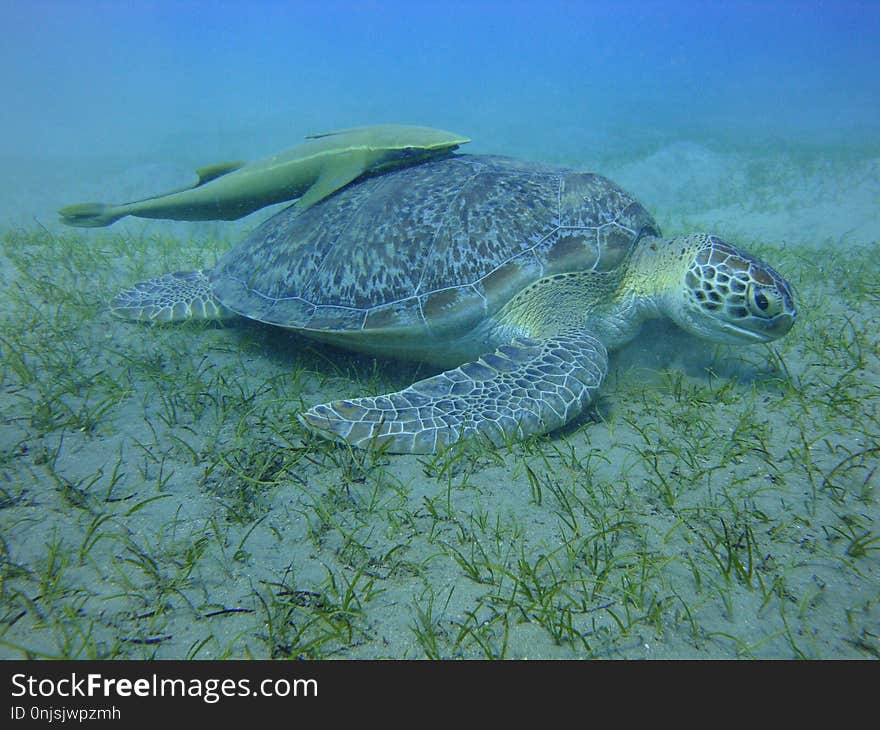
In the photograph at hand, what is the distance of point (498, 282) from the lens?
10.1 ft

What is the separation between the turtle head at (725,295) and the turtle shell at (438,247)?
45cm

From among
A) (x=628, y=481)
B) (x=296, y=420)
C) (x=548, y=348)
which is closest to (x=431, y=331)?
(x=548, y=348)

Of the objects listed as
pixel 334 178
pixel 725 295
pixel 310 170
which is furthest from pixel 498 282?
pixel 310 170

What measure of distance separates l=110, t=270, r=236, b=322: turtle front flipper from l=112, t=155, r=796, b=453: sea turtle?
44 mm

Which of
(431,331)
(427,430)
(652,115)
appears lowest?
(427,430)

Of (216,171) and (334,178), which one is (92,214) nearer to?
(216,171)

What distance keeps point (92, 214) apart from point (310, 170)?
208cm

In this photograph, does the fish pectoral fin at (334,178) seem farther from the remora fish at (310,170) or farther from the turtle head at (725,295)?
the turtle head at (725,295)

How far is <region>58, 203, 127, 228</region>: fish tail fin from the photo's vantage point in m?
4.08

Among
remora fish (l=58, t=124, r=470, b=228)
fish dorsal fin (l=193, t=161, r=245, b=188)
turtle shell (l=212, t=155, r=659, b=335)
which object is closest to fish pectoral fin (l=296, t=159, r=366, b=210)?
remora fish (l=58, t=124, r=470, b=228)

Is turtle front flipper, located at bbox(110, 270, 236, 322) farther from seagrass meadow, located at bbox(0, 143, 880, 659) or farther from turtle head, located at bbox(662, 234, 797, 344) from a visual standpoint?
turtle head, located at bbox(662, 234, 797, 344)
